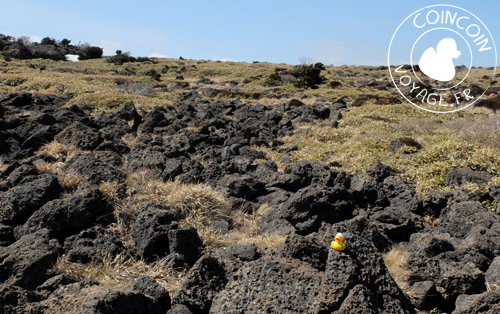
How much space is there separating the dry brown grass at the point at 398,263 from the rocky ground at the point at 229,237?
0.03 metres

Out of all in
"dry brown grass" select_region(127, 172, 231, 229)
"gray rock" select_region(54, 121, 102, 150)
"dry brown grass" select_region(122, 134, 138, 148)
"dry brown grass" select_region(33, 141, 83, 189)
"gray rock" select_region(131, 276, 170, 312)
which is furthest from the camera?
"dry brown grass" select_region(122, 134, 138, 148)

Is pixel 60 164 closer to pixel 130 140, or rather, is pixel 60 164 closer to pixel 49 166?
pixel 49 166

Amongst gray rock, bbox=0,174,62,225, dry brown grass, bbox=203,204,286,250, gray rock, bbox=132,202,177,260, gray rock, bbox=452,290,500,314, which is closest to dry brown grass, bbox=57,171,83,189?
gray rock, bbox=0,174,62,225

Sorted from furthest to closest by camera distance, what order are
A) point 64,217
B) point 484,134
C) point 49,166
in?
1. point 484,134
2. point 49,166
3. point 64,217

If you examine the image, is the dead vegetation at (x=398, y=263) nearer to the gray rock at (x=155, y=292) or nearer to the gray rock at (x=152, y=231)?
the gray rock at (x=155, y=292)

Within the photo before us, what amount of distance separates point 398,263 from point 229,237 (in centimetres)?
248

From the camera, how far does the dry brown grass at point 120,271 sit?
4.84 m

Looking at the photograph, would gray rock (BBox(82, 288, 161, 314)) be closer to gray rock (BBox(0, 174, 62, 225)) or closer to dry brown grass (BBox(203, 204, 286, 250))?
dry brown grass (BBox(203, 204, 286, 250))

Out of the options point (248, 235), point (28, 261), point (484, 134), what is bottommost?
point (248, 235)

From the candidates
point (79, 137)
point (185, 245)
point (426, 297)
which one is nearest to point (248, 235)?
point (185, 245)

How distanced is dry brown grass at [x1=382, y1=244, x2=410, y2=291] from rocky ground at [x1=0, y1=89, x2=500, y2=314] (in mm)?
28

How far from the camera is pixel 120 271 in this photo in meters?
5.08

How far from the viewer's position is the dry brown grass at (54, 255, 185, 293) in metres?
4.84

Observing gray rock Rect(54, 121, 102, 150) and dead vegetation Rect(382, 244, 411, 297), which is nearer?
dead vegetation Rect(382, 244, 411, 297)
